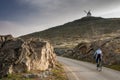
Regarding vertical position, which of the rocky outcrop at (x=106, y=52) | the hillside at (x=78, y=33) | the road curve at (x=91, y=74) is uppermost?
the hillside at (x=78, y=33)

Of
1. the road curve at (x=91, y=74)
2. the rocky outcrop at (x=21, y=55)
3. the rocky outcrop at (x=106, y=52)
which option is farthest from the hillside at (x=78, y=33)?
the rocky outcrop at (x=21, y=55)

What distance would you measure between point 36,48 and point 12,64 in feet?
14.1

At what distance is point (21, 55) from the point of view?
1092 inches

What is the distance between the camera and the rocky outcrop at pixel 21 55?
27062mm

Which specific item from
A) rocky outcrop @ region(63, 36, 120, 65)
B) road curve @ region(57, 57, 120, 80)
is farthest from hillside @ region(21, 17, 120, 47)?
road curve @ region(57, 57, 120, 80)

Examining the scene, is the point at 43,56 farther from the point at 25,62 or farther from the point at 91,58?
the point at 91,58

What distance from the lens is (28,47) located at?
29.1 meters

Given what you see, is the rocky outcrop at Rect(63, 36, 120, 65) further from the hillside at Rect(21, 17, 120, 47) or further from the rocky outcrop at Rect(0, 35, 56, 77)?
the hillside at Rect(21, 17, 120, 47)

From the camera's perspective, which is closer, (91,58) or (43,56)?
(43,56)

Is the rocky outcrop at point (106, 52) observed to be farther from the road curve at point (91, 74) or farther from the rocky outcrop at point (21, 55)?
the rocky outcrop at point (21, 55)

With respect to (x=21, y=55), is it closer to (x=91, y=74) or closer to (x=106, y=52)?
(x=91, y=74)

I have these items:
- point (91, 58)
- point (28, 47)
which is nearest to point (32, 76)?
point (28, 47)

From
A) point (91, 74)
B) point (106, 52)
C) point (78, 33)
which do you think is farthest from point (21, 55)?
point (78, 33)

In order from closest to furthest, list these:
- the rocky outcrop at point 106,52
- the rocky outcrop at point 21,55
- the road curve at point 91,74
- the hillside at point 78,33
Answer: the rocky outcrop at point 21,55
the road curve at point 91,74
the rocky outcrop at point 106,52
the hillside at point 78,33
